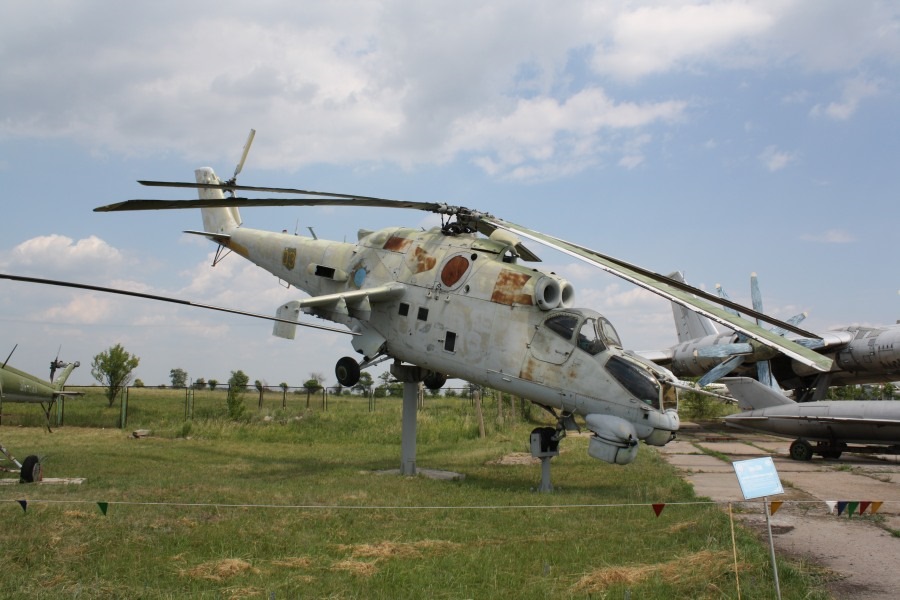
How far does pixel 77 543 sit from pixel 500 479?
28.2 feet

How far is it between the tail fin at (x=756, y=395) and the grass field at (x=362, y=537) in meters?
5.76

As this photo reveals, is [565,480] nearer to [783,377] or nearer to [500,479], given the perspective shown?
[500,479]

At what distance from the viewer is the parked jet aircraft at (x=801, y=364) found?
950 inches

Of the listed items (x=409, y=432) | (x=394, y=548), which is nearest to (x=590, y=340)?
(x=409, y=432)

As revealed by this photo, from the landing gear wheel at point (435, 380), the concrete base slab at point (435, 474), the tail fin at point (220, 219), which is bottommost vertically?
the concrete base slab at point (435, 474)

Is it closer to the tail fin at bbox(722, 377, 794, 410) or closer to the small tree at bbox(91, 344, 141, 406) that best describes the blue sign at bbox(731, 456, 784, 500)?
the tail fin at bbox(722, 377, 794, 410)

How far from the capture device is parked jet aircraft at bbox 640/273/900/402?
24.1 meters

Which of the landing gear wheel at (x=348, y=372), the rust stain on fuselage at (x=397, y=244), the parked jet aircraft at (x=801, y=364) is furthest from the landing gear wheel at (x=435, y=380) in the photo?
the parked jet aircraft at (x=801, y=364)

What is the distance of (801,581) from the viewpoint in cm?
647

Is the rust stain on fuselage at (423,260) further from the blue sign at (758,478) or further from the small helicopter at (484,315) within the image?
the blue sign at (758,478)

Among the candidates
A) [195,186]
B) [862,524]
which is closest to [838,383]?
[862,524]

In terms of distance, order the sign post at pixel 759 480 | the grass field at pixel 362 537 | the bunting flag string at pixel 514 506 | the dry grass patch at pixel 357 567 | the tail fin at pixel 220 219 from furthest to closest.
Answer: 1. the tail fin at pixel 220 219
2. the bunting flag string at pixel 514 506
3. the dry grass patch at pixel 357 567
4. the grass field at pixel 362 537
5. the sign post at pixel 759 480

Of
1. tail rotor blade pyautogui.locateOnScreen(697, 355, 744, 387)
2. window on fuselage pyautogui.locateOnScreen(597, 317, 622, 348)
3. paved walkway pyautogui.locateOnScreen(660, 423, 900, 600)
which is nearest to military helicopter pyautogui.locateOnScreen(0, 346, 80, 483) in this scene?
window on fuselage pyautogui.locateOnScreen(597, 317, 622, 348)

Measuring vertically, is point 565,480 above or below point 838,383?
below
